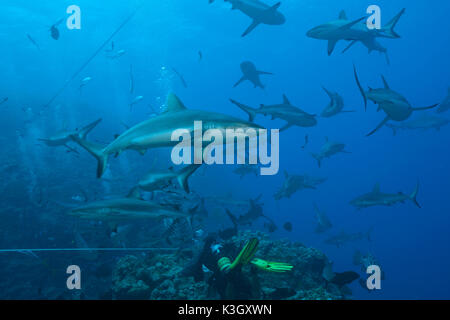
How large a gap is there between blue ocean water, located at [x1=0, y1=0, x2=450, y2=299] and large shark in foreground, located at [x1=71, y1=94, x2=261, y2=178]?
8.23 metres

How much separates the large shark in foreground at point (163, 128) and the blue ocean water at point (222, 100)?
8.23 metres

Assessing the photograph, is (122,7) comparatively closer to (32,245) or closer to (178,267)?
(32,245)

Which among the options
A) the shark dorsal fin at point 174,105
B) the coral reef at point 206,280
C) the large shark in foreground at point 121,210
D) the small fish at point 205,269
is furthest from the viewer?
the small fish at point 205,269

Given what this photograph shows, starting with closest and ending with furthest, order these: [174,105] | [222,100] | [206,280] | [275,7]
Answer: [174,105] < [206,280] < [275,7] < [222,100]

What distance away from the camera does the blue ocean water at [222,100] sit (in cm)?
1633

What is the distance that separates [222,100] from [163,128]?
378ft

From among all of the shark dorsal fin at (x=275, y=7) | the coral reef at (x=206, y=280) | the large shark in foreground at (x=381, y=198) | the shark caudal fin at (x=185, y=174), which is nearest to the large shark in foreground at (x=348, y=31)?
the shark dorsal fin at (x=275, y=7)

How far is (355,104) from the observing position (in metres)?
98.1

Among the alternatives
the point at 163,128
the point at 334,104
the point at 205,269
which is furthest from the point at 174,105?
the point at 334,104

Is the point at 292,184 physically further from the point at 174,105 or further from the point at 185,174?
the point at 174,105

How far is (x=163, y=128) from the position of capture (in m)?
3.58

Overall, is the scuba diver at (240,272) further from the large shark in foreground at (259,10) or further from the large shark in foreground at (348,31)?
the large shark in foreground at (259,10)

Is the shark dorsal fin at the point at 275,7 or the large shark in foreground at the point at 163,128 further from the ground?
the shark dorsal fin at the point at 275,7
